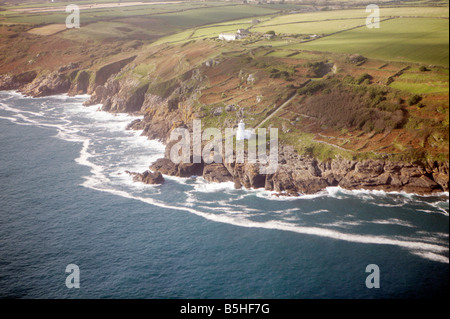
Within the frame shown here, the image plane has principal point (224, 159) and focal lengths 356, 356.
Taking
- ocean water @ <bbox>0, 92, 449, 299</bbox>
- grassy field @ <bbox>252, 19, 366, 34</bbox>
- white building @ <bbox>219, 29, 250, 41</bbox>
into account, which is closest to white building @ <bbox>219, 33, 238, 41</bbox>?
white building @ <bbox>219, 29, 250, 41</bbox>

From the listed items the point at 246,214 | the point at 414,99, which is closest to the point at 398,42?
the point at 414,99

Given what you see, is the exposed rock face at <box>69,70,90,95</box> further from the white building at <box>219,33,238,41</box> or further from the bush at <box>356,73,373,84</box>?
the bush at <box>356,73,373,84</box>

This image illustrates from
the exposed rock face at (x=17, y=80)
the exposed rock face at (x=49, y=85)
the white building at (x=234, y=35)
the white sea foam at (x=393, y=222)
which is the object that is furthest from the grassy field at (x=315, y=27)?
the exposed rock face at (x=17, y=80)

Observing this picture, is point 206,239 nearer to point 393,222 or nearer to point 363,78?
point 393,222

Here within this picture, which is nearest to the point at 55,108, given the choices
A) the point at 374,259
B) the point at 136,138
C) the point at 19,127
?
the point at 19,127

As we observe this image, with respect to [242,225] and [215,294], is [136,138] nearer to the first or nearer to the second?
[242,225]

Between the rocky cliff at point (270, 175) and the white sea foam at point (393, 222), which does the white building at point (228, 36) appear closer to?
the rocky cliff at point (270, 175)
